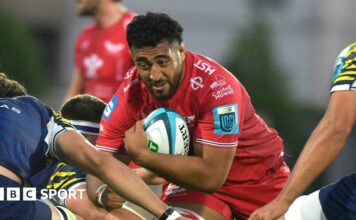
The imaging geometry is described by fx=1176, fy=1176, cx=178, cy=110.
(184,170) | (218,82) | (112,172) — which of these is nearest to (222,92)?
(218,82)

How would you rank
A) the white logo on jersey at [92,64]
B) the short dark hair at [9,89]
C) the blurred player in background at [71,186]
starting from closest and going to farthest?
the short dark hair at [9,89] < the blurred player in background at [71,186] < the white logo on jersey at [92,64]

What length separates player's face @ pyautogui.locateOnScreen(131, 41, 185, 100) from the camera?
24.7ft

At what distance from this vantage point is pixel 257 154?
8.02 metres

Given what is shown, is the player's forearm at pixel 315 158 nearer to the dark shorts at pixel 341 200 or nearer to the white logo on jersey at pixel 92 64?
the dark shorts at pixel 341 200

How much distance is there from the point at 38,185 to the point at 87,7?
386cm

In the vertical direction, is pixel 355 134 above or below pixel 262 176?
below

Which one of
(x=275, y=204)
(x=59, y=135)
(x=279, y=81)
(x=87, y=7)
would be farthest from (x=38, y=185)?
(x=279, y=81)

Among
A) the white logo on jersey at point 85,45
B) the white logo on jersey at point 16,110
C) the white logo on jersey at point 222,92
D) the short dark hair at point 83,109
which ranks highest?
the white logo on jersey at point 16,110

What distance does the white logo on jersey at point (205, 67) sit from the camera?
7.74 meters

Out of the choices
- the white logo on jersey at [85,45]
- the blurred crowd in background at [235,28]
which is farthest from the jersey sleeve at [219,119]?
the blurred crowd in background at [235,28]

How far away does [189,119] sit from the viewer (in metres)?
7.73

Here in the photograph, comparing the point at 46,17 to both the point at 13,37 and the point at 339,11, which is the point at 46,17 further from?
the point at 13,37

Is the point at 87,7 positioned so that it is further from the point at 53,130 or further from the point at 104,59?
the point at 53,130

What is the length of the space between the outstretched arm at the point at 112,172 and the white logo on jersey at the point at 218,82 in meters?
1.07
